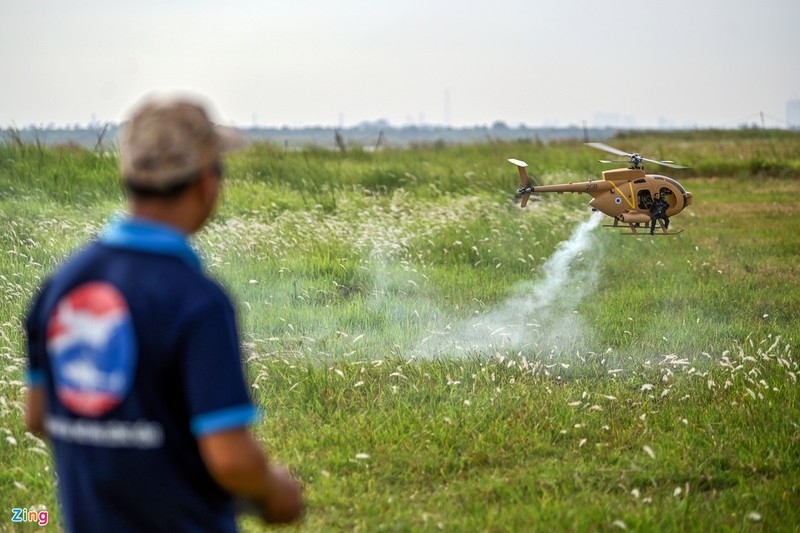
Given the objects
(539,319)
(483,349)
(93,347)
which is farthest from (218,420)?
(539,319)

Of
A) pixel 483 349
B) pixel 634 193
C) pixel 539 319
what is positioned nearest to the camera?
pixel 634 193

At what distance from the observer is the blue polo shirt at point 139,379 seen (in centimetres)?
269

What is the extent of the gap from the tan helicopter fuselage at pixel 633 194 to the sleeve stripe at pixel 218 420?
4.69 m

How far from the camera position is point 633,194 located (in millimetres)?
6965

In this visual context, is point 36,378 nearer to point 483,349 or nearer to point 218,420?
point 218,420

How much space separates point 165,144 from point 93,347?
0.61 metres

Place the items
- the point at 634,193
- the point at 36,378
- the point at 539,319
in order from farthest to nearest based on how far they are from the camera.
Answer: the point at 539,319
the point at 634,193
the point at 36,378

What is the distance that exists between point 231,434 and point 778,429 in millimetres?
5492

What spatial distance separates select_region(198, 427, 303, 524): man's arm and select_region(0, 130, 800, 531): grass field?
275 cm

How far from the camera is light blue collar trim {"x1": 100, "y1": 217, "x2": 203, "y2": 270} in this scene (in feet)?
9.11

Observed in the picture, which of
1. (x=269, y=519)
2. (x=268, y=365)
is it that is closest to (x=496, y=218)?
(x=268, y=365)

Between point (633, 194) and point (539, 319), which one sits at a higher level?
point (633, 194)

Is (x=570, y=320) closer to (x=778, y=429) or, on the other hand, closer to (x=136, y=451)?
(x=778, y=429)

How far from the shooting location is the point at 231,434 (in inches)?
107
